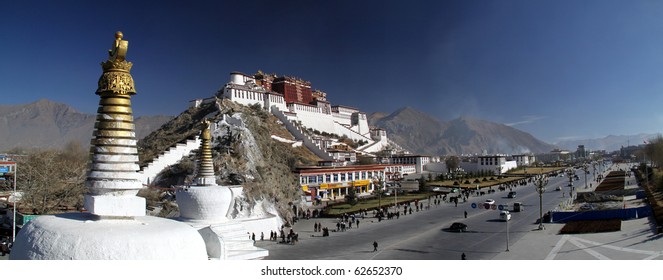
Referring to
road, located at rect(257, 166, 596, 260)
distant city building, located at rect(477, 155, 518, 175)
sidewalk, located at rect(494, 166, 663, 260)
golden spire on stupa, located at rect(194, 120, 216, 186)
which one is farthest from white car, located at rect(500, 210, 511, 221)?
distant city building, located at rect(477, 155, 518, 175)

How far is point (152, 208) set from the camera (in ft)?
72.5

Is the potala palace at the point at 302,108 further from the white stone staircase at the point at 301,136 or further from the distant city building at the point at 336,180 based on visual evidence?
the distant city building at the point at 336,180

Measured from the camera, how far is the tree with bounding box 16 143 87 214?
858 inches

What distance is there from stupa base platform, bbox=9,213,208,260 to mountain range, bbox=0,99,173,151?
4876 cm

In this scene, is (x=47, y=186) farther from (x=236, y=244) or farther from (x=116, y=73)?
(x=116, y=73)

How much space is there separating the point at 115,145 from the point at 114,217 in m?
1.09

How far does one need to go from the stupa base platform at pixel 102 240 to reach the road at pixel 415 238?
1148cm

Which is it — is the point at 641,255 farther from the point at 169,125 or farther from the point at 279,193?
the point at 169,125

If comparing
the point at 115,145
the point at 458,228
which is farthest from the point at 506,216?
the point at 115,145

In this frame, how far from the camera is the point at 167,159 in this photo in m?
30.2

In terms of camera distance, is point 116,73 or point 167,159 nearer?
point 116,73

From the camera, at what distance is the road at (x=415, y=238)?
58.3 ft

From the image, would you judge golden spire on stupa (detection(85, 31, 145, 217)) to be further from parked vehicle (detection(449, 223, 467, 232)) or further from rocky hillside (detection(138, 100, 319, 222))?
parked vehicle (detection(449, 223, 467, 232))

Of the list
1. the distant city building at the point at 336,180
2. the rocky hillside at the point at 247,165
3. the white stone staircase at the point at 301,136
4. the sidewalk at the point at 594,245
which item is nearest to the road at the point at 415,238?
the sidewalk at the point at 594,245
